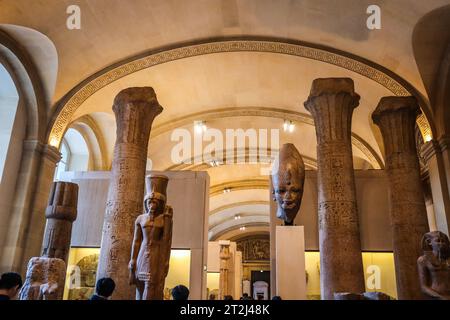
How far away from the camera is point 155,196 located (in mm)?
5855

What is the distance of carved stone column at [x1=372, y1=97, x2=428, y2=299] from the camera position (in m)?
7.46

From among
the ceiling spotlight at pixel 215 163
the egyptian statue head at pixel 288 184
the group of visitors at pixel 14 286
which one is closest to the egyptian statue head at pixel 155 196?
the egyptian statue head at pixel 288 184

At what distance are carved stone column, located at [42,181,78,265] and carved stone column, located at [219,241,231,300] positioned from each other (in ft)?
33.2

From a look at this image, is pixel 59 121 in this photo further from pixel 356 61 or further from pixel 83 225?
pixel 356 61

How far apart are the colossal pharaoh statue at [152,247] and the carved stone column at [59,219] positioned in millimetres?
3028

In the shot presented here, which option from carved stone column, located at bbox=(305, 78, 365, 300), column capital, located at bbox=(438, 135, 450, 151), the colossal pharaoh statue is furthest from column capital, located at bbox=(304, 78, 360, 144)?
column capital, located at bbox=(438, 135, 450, 151)

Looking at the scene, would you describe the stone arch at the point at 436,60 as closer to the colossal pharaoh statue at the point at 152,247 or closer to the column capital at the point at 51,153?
the colossal pharaoh statue at the point at 152,247

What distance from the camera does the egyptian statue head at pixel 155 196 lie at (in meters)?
5.84

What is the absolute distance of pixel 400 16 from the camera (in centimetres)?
869

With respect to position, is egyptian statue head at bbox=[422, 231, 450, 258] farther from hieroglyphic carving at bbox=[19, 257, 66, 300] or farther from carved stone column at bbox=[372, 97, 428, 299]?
hieroglyphic carving at bbox=[19, 257, 66, 300]
